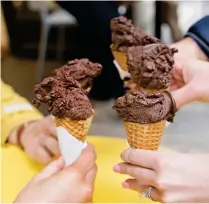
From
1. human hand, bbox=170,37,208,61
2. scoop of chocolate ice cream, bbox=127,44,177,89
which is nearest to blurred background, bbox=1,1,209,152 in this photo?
human hand, bbox=170,37,208,61

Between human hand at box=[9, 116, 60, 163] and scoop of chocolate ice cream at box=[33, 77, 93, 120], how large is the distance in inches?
11.6

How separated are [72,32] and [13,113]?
314 cm

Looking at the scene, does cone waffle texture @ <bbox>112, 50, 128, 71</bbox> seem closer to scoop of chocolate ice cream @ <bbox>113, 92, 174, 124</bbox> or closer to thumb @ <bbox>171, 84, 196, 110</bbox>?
thumb @ <bbox>171, 84, 196, 110</bbox>

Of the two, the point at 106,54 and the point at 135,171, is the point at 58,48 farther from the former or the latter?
the point at 135,171

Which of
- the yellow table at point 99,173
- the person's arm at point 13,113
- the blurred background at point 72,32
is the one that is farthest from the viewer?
the blurred background at point 72,32

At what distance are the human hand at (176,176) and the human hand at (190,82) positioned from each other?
24 centimetres

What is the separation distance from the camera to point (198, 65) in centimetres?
117

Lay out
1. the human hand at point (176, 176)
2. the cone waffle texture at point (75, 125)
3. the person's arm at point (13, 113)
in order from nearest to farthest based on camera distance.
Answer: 1. the human hand at point (176, 176)
2. the cone waffle texture at point (75, 125)
3. the person's arm at point (13, 113)

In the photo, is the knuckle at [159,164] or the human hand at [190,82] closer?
the knuckle at [159,164]

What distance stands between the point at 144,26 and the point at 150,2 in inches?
8.7

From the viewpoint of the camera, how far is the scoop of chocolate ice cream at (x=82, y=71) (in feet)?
3.31

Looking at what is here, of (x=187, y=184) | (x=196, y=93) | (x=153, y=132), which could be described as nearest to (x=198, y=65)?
(x=196, y=93)

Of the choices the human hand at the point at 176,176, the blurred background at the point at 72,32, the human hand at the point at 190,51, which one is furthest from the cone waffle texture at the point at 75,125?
the blurred background at the point at 72,32

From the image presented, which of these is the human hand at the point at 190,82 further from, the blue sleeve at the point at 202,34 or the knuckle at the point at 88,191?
the knuckle at the point at 88,191
